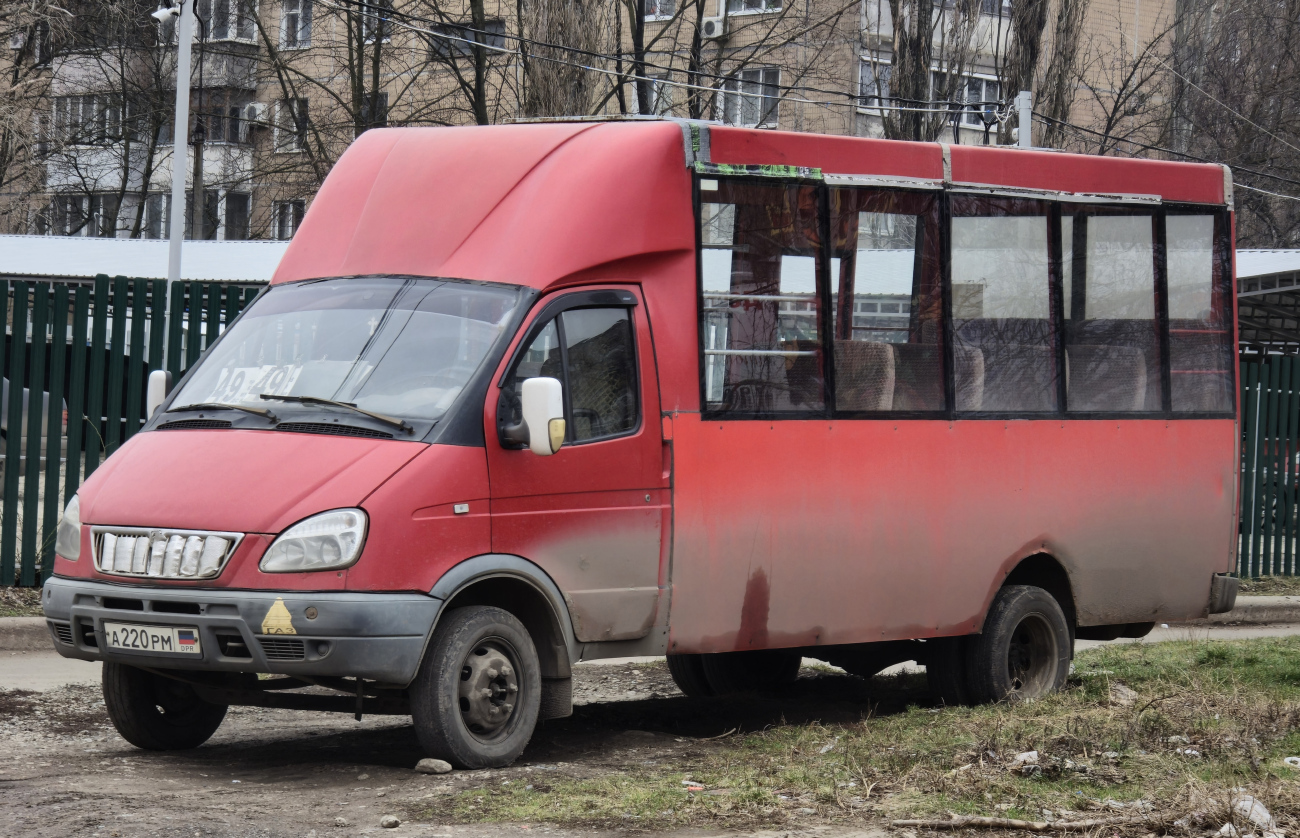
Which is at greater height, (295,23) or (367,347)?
(295,23)

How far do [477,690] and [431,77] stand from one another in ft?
95.5

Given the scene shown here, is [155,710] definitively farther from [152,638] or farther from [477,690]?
[477,690]

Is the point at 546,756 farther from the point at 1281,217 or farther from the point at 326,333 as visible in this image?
the point at 1281,217

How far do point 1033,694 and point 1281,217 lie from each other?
1435 inches

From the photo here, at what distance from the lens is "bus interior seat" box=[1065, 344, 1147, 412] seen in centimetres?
980

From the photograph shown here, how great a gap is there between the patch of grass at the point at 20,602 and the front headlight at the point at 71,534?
424cm

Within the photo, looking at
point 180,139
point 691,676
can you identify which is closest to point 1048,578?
point 691,676

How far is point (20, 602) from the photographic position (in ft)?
38.4

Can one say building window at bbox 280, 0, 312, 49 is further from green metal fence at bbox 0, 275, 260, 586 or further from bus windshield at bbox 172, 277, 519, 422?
bus windshield at bbox 172, 277, 519, 422

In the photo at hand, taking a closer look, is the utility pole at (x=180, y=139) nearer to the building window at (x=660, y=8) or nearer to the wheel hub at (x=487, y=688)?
the wheel hub at (x=487, y=688)

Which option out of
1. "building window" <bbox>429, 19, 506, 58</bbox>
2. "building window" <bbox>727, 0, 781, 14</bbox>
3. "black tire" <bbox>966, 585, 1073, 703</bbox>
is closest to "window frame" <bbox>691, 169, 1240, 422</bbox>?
"black tire" <bbox>966, 585, 1073, 703</bbox>

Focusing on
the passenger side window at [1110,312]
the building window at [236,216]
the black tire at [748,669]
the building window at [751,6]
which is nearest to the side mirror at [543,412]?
the black tire at [748,669]

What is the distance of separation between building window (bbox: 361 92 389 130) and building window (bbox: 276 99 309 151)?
1.21 m

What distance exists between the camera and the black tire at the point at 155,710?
25.0 feet
